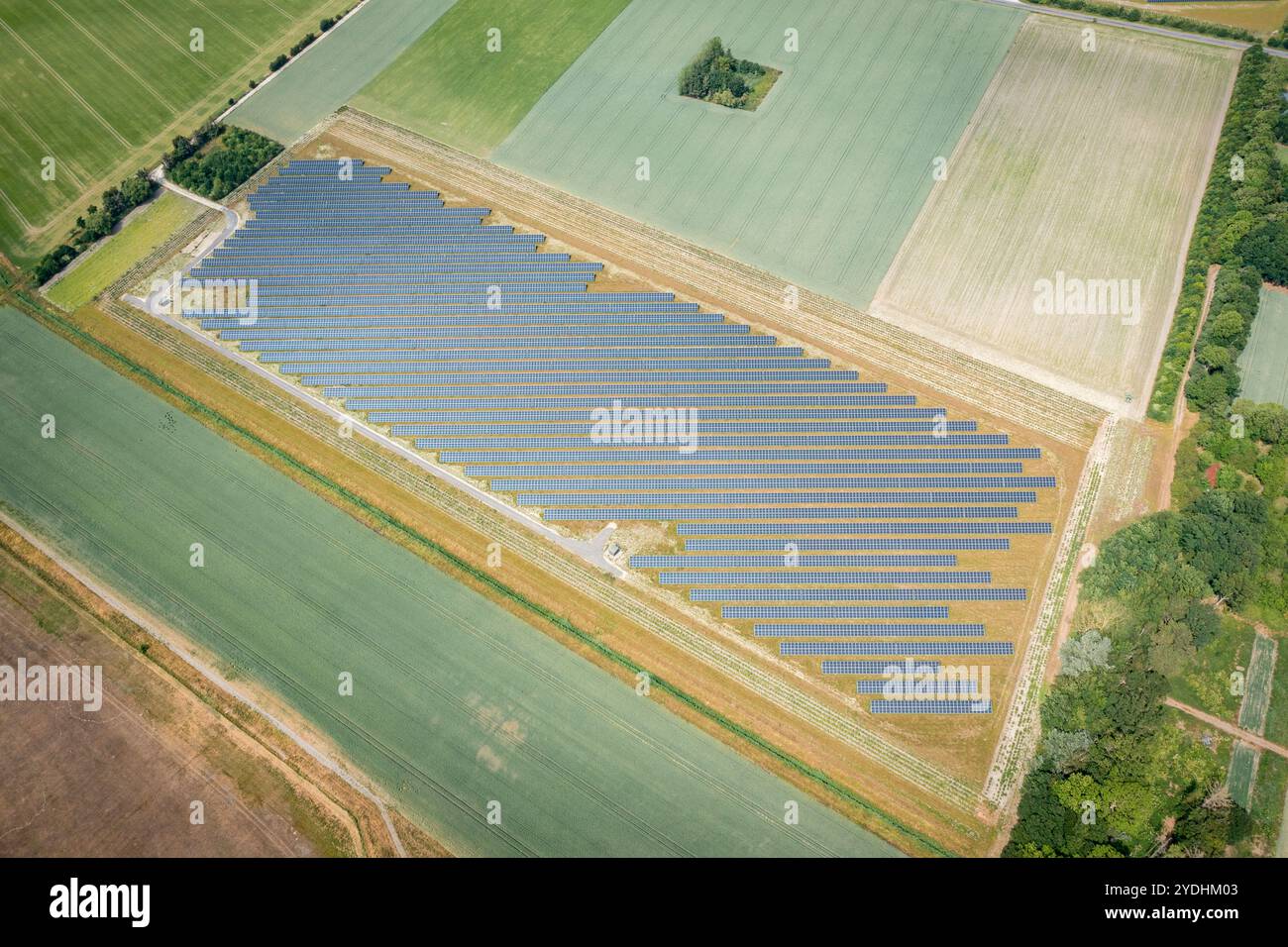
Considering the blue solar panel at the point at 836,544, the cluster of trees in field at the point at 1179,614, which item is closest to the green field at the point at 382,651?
the blue solar panel at the point at 836,544

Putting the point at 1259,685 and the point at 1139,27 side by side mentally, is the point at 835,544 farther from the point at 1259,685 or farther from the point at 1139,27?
the point at 1139,27

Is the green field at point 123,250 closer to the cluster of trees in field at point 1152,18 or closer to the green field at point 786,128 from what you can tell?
the green field at point 786,128

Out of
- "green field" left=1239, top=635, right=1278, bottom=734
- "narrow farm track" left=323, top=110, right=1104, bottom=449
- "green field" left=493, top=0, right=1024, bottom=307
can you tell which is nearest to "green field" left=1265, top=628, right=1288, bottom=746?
"green field" left=1239, top=635, right=1278, bottom=734

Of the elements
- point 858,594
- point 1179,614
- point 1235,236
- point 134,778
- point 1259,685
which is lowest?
point 134,778

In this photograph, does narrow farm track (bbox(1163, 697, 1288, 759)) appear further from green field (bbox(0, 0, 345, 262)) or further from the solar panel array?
green field (bbox(0, 0, 345, 262))

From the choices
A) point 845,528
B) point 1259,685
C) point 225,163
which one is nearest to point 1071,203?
point 845,528
